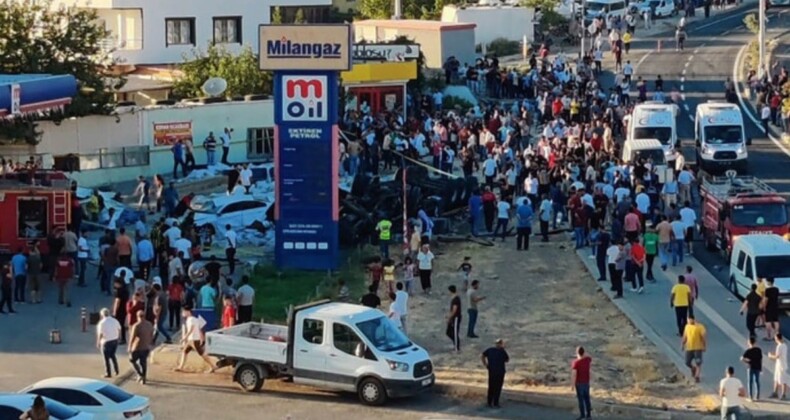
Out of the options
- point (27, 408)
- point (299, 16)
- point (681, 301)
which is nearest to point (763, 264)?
point (681, 301)

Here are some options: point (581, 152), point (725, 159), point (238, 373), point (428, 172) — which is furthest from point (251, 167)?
point (238, 373)

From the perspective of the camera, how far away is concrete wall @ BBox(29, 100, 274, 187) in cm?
5369

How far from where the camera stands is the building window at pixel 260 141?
190ft

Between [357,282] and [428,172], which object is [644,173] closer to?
[428,172]

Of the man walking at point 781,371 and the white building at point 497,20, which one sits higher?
the white building at point 497,20

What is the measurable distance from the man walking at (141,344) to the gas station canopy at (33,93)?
1280 centimetres

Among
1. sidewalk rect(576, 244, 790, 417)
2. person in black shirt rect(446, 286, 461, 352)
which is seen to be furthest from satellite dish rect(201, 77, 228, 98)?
person in black shirt rect(446, 286, 461, 352)

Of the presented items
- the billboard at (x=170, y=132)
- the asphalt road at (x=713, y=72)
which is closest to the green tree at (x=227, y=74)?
the billboard at (x=170, y=132)

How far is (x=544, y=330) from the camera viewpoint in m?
35.8

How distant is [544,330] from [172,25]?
→ 42.7 meters

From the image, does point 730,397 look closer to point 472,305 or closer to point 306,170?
point 472,305

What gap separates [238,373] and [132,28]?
45.5m

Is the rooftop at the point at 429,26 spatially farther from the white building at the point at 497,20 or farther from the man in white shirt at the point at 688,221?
the man in white shirt at the point at 688,221

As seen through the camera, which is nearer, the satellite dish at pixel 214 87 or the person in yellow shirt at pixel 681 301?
the person in yellow shirt at pixel 681 301
